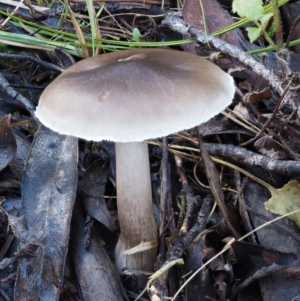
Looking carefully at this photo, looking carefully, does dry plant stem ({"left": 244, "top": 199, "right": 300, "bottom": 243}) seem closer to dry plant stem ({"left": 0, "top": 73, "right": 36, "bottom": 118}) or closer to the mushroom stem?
the mushroom stem

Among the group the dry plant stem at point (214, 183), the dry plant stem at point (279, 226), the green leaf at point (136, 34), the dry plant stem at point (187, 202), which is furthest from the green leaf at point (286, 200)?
the green leaf at point (136, 34)

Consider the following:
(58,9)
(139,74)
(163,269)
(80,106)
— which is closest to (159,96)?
(139,74)

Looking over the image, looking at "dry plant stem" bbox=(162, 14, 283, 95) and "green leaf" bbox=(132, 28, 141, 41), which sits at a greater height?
"dry plant stem" bbox=(162, 14, 283, 95)

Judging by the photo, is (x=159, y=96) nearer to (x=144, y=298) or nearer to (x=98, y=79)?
(x=98, y=79)

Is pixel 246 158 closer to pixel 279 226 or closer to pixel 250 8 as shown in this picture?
pixel 279 226

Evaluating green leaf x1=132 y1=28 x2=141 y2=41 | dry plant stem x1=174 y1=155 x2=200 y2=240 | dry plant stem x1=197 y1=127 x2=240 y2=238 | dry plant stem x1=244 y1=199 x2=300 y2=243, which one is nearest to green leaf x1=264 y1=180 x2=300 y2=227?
dry plant stem x1=244 y1=199 x2=300 y2=243

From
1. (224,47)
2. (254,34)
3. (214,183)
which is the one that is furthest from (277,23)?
(214,183)
